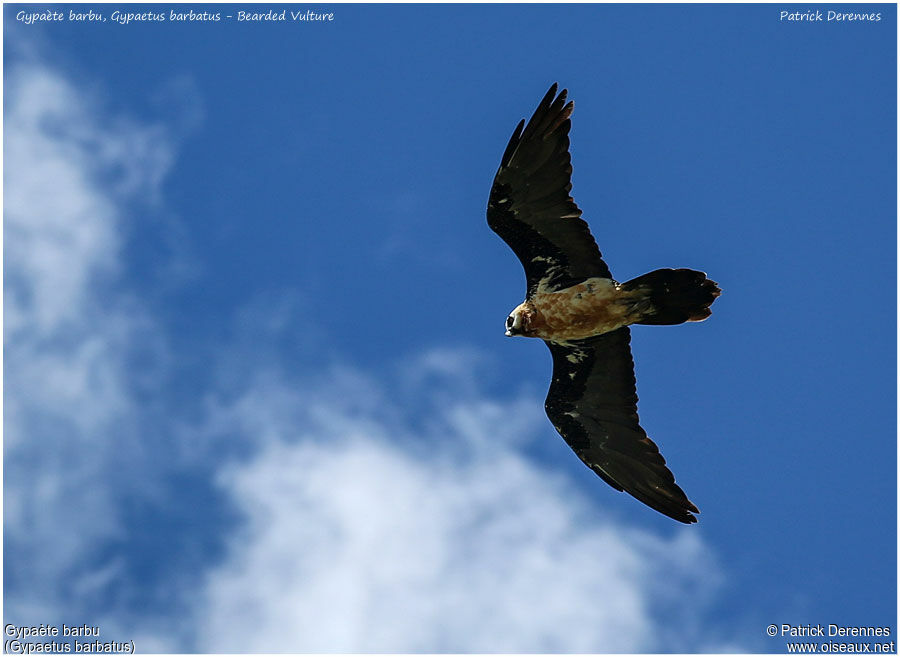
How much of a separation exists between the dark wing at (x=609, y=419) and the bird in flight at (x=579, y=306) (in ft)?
0.05

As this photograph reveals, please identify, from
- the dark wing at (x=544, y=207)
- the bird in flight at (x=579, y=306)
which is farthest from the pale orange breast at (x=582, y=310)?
the dark wing at (x=544, y=207)

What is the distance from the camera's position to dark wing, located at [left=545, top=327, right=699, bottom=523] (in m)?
15.4

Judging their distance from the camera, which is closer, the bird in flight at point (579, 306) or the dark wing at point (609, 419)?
the bird in flight at point (579, 306)

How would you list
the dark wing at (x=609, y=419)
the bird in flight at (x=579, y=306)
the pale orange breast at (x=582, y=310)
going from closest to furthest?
the bird in flight at (x=579, y=306) → the pale orange breast at (x=582, y=310) → the dark wing at (x=609, y=419)

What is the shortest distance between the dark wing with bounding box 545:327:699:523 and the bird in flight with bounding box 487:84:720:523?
0.01 metres

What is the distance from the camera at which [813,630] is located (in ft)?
50.4

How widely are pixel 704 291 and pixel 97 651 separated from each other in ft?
32.3

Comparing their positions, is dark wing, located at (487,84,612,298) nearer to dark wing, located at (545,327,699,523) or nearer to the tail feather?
the tail feather

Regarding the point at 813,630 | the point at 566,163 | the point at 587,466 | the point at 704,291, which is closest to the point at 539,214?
the point at 566,163

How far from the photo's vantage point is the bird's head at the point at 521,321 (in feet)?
49.0

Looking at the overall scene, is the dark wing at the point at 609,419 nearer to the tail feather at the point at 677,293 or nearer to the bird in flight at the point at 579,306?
the bird in flight at the point at 579,306

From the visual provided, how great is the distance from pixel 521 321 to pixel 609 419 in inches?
81.0

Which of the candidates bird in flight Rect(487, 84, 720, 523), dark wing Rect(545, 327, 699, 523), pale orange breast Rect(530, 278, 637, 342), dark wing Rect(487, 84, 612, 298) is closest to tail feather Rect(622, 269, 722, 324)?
bird in flight Rect(487, 84, 720, 523)

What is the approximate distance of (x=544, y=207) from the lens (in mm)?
14461
